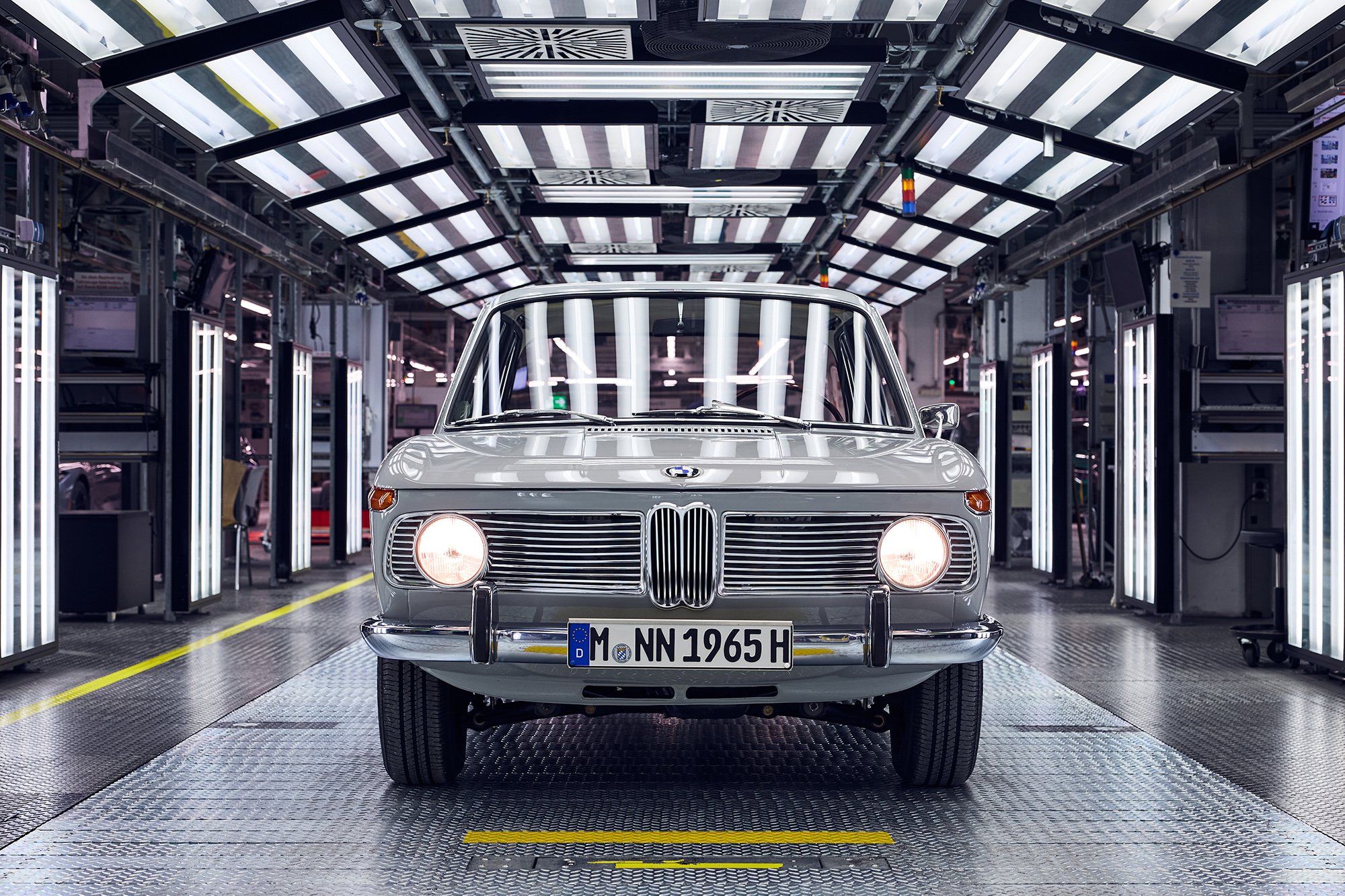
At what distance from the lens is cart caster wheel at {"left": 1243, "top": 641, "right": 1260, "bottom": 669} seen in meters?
6.88

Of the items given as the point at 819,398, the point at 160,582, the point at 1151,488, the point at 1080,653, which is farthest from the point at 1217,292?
the point at 160,582

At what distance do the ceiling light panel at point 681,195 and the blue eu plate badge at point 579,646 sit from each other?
650 centimetres

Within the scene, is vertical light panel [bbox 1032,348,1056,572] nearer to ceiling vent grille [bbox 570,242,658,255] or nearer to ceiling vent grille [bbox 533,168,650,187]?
ceiling vent grille [bbox 570,242,658,255]

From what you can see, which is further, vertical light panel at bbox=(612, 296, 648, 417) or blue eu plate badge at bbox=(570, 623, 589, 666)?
vertical light panel at bbox=(612, 296, 648, 417)

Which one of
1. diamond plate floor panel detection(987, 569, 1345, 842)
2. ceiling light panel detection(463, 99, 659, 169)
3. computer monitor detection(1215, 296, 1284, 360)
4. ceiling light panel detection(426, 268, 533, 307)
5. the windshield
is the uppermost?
ceiling light panel detection(463, 99, 659, 169)

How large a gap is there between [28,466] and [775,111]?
4.90m

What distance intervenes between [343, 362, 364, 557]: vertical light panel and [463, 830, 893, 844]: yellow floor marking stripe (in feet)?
34.2

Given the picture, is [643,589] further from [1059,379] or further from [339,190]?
[1059,379]

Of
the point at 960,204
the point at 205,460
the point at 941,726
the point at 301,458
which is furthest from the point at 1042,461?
the point at 941,726

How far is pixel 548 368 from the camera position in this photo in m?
4.41

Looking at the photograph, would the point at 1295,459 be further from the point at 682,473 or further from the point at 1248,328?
the point at 682,473

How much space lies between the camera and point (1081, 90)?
21.9 feet

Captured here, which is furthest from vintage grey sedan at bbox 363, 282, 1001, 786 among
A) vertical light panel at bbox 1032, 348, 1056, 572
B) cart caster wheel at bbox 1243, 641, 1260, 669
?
vertical light panel at bbox 1032, 348, 1056, 572

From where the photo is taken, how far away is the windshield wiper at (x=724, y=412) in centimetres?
411
